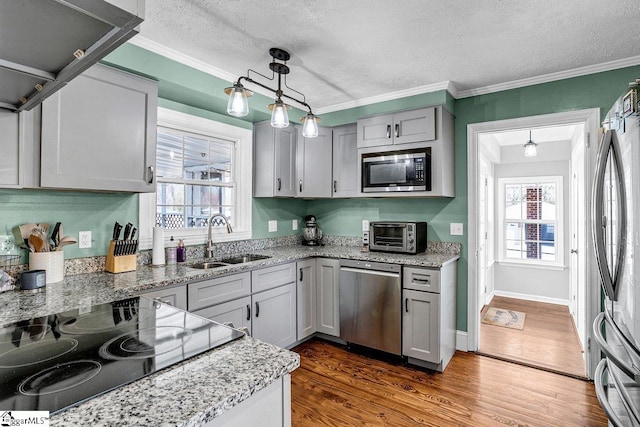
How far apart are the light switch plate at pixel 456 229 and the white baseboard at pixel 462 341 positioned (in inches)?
37.8

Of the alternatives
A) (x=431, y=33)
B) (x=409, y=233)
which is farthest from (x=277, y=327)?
(x=431, y=33)

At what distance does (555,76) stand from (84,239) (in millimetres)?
3824

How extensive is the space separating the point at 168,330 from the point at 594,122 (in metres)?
3.29

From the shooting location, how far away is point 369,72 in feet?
8.99

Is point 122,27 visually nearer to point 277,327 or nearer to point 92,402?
point 92,402

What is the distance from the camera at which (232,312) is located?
2471 millimetres

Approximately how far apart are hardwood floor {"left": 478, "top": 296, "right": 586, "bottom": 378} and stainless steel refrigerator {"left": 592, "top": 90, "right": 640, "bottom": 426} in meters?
1.59

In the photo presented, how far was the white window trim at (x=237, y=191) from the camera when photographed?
2.57 metres

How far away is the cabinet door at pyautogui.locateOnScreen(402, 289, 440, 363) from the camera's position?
267 cm

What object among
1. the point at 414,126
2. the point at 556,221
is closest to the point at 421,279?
the point at 414,126

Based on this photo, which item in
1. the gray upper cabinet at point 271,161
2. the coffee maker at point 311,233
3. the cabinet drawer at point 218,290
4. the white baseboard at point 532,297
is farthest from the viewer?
the white baseboard at point 532,297

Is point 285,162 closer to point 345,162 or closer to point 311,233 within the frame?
point 345,162

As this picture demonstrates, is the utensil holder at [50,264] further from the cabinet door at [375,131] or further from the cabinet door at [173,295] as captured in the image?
the cabinet door at [375,131]

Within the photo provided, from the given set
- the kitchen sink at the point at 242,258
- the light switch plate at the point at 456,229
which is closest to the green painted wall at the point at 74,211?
the kitchen sink at the point at 242,258
